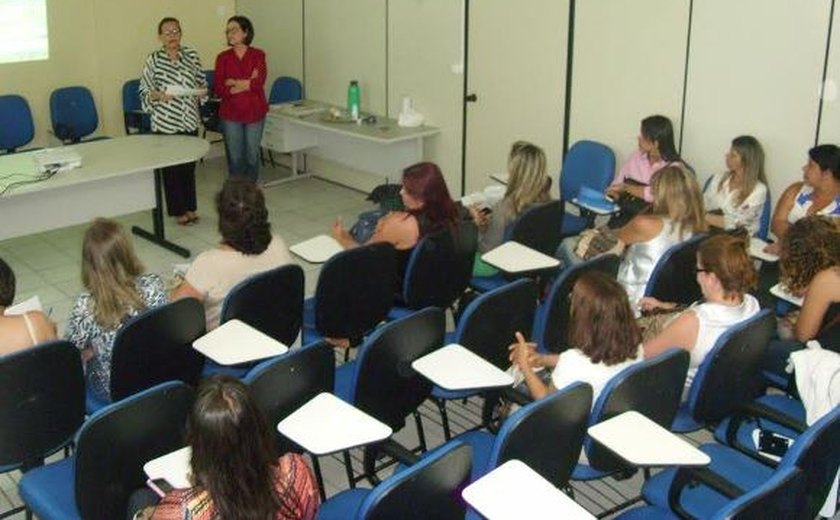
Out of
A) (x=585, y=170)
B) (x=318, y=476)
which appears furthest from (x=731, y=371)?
(x=585, y=170)

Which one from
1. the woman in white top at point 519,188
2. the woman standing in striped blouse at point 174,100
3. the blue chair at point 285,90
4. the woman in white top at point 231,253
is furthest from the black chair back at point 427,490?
the blue chair at point 285,90

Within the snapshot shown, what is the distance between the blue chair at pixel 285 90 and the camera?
841 centimetres

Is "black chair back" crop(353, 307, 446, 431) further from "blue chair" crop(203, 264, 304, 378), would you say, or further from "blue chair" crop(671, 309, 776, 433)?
"blue chair" crop(671, 309, 776, 433)

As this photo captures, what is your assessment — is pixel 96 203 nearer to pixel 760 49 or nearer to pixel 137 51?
pixel 137 51

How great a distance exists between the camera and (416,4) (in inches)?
284

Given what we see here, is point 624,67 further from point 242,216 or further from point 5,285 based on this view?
point 5,285

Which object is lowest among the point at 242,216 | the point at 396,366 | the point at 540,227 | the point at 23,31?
the point at 396,366

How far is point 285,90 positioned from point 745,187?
4560mm

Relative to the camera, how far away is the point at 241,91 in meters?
7.34

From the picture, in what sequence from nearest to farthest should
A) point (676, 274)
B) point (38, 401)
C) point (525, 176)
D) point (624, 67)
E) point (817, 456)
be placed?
point (817, 456) < point (38, 401) < point (676, 274) < point (525, 176) < point (624, 67)

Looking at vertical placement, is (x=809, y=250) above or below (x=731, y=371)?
above

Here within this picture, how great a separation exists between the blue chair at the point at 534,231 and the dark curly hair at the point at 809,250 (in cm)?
119

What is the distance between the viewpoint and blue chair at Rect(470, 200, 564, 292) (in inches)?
182

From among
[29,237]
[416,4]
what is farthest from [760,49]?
[29,237]
